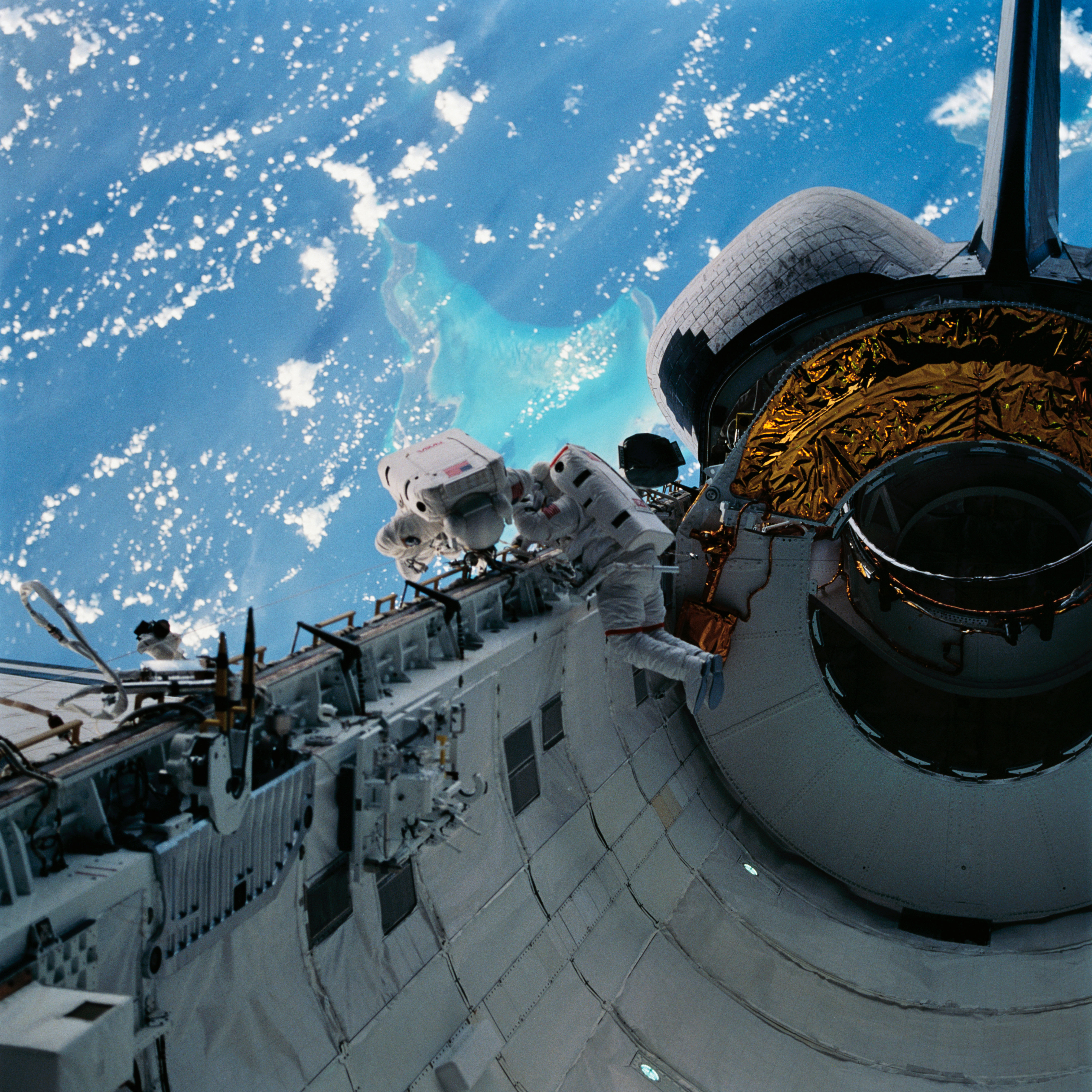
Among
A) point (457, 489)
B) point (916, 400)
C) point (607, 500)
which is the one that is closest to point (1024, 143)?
point (916, 400)

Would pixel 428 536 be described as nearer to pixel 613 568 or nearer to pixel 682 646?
pixel 613 568

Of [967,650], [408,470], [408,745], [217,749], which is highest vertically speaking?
[967,650]

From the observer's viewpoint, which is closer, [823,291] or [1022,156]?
[1022,156]

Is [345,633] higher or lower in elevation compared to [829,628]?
lower

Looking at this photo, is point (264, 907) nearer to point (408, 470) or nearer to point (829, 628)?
point (408, 470)

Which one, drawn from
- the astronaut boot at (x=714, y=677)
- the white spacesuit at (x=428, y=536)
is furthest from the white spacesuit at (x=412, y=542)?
the astronaut boot at (x=714, y=677)

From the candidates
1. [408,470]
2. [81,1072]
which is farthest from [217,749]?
[408,470]

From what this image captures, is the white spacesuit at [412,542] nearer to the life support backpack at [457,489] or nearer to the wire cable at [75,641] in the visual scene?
the life support backpack at [457,489]
